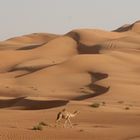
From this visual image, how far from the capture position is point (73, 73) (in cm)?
5234

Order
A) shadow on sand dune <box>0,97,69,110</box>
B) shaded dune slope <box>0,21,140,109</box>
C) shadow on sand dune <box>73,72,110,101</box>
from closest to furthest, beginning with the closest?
shadow on sand dune <box>0,97,69,110</box> < shadow on sand dune <box>73,72,110,101</box> < shaded dune slope <box>0,21,140,109</box>

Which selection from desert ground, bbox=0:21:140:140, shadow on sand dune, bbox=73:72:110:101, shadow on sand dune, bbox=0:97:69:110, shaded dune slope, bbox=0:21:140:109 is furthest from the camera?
shaded dune slope, bbox=0:21:140:109

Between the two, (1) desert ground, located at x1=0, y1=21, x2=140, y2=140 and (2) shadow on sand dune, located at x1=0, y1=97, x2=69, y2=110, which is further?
(2) shadow on sand dune, located at x1=0, y1=97, x2=69, y2=110

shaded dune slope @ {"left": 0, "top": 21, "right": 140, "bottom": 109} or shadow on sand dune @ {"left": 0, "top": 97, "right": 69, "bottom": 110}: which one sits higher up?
shadow on sand dune @ {"left": 0, "top": 97, "right": 69, "bottom": 110}

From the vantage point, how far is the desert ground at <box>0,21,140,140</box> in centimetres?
2141

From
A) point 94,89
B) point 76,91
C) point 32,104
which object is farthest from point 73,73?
point 32,104

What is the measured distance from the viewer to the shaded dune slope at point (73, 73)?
39.7 m

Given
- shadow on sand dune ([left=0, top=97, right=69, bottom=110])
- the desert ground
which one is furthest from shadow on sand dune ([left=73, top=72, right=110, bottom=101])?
shadow on sand dune ([left=0, top=97, right=69, bottom=110])

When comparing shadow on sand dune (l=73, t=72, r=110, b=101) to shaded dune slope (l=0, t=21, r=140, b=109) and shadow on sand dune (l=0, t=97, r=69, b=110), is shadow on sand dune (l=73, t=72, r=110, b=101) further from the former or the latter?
shadow on sand dune (l=0, t=97, r=69, b=110)

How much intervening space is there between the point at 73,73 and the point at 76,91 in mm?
9951

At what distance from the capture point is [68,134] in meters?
20.2

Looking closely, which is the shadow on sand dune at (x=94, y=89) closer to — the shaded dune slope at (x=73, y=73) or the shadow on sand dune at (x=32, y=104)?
the shaded dune slope at (x=73, y=73)

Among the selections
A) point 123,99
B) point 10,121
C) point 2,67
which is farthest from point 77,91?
point 2,67

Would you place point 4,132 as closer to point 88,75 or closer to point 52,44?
point 88,75
